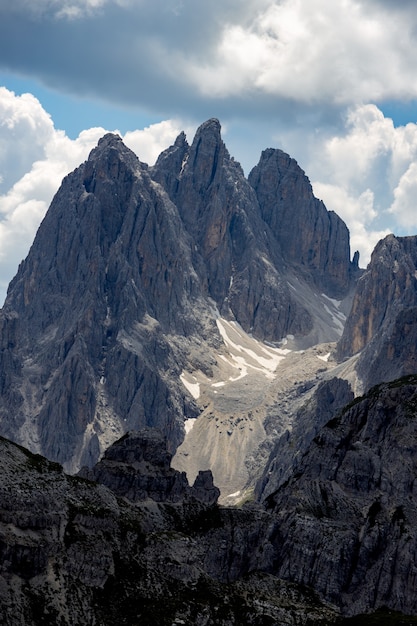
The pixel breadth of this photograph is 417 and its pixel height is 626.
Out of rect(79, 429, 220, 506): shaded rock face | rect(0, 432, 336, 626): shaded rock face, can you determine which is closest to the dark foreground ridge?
rect(0, 432, 336, 626): shaded rock face

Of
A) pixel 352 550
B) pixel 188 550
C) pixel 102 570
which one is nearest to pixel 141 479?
pixel 188 550

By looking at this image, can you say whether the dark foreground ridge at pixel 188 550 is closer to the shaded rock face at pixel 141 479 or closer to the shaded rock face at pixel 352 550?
the shaded rock face at pixel 352 550

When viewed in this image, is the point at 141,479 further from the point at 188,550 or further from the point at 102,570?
the point at 102,570

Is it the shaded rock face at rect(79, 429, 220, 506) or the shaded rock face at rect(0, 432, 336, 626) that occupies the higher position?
the shaded rock face at rect(79, 429, 220, 506)

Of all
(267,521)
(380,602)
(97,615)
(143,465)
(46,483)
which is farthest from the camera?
(143,465)

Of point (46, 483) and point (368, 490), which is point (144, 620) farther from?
point (368, 490)

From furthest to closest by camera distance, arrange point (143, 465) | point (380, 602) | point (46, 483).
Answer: point (143, 465)
point (380, 602)
point (46, 483)

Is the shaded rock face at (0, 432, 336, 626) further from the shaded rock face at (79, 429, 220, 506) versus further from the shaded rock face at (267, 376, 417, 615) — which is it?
the shaded rock face at (79, 429, 220, 506)

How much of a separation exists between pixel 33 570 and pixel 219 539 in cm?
4441

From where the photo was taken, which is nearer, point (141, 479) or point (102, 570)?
point (102, 570)

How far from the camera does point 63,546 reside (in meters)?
140

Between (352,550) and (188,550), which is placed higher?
(352,550)

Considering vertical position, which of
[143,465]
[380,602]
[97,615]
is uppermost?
[143,465]

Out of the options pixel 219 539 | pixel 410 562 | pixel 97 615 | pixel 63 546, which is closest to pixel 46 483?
pixel 63 546
